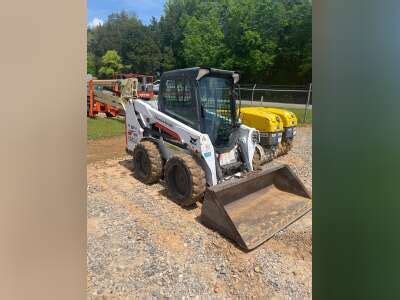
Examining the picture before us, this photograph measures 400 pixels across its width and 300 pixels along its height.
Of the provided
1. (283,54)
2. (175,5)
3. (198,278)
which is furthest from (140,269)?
(175,5)

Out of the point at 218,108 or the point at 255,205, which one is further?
the point at 218,108

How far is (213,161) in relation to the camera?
2.20 meters

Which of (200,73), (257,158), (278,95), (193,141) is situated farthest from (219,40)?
(193,141)

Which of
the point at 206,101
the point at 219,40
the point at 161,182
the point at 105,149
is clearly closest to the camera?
the point at 206,101

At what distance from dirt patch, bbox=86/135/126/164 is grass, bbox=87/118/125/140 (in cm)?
21

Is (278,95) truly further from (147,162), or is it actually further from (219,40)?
(147,162)

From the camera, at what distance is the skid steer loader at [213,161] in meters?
1.89

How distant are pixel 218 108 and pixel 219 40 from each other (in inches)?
443

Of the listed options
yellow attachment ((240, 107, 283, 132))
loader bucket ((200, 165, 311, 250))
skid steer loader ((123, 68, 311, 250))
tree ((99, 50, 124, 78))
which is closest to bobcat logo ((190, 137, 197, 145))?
skid steer loader ((123, 68, 311, 250))

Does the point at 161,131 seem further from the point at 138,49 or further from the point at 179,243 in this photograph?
the point at 138,49
